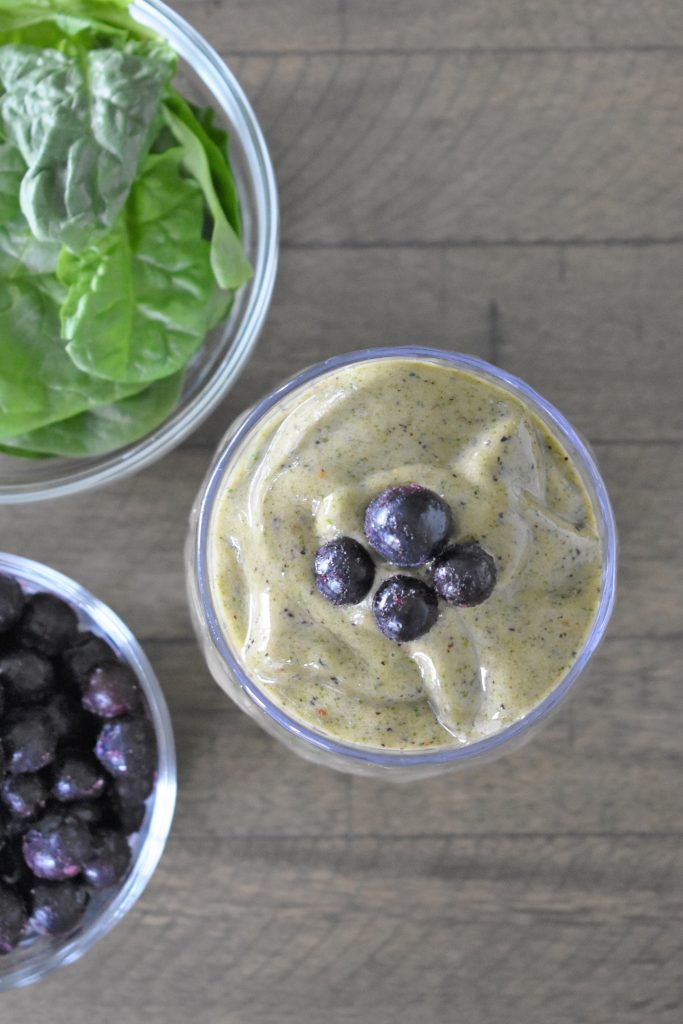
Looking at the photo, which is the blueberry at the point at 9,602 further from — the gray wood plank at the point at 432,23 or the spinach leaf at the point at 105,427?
the gray wood plank at the point at 432,23

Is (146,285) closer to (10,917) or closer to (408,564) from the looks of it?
(408,564)

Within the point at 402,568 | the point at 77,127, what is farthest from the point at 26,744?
the point at 77,127

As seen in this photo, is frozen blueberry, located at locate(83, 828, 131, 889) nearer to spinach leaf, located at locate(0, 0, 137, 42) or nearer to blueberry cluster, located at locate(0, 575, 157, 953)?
blueberry cluster, located at locate(0, 575, 157, 953)

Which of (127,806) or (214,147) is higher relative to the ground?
(214,147)

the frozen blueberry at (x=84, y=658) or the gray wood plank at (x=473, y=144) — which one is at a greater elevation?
the gray wood plank at (x=473, y=144)

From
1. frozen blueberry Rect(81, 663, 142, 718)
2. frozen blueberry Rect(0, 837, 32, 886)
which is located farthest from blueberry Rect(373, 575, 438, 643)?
frozen blueberry Rect(0, 837, 32, 886)

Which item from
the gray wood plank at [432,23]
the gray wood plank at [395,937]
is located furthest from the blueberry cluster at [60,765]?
the gray wood plank at [432,23]
